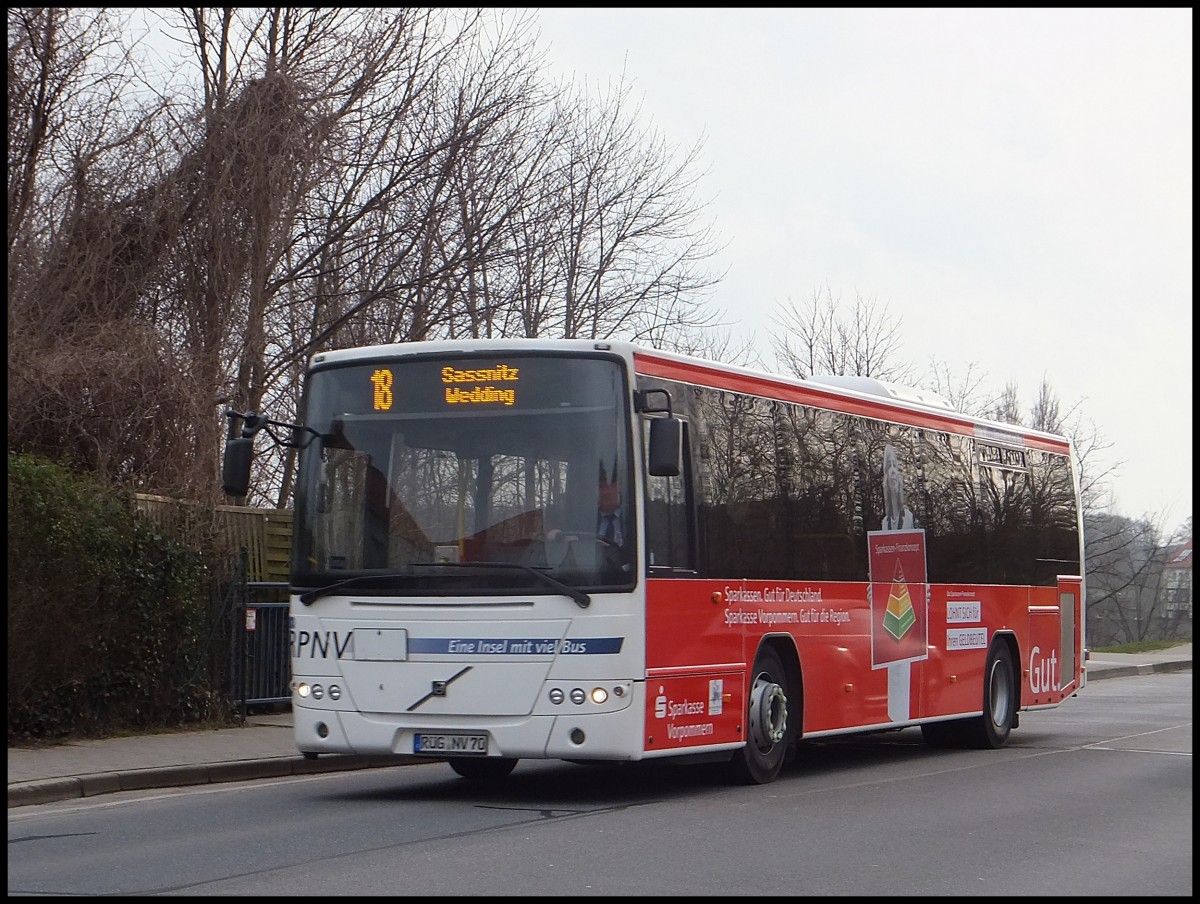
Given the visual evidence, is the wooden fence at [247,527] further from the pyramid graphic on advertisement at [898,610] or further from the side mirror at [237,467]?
the pyramid graphic on advertisement at [898,610]

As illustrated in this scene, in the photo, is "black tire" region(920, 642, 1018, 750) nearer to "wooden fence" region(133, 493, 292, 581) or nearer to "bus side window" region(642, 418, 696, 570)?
"bus side window" region(642, 418, 696, 570)

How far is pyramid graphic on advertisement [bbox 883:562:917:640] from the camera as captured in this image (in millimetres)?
14883

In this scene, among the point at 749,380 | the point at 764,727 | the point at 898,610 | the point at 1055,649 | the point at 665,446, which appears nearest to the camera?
the point at 665,446

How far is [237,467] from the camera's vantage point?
11.8 m

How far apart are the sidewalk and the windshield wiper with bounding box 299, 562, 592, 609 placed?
159cm

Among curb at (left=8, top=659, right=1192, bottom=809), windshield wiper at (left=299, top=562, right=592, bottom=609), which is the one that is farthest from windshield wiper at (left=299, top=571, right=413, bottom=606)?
curb at (left=8, top=659, right=1192, bottom=809)

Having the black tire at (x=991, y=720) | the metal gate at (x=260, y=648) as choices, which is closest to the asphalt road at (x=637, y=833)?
the black tire at (x=991, y=720)

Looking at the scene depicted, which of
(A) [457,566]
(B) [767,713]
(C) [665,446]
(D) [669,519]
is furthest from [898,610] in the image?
(A) [457,566]

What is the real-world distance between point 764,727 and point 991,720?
532cm

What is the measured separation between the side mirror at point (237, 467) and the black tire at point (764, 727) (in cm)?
397

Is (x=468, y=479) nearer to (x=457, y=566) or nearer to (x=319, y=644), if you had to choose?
(x=457, y=566)

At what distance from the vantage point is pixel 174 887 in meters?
8.06

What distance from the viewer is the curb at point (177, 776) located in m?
12.3

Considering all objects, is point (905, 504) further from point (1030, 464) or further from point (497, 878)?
point (497, 878)
